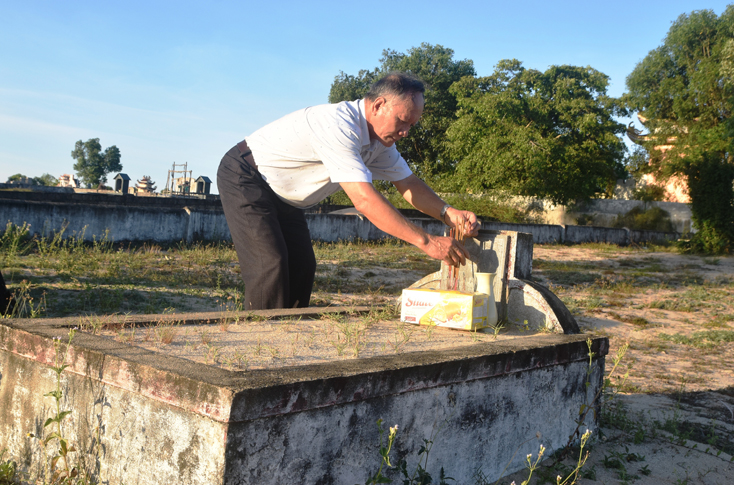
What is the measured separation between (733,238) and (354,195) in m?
19.0

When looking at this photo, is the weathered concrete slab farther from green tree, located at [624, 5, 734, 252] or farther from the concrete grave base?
green tree, located at [624, 5, 734, 252]

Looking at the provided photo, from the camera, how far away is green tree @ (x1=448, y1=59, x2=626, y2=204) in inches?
976

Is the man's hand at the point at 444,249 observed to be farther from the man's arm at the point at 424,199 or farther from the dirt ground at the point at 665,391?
the dirt ground at the point at 665,391

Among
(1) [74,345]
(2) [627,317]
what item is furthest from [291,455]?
(2) [627,317]

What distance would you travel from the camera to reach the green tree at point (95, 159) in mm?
85250

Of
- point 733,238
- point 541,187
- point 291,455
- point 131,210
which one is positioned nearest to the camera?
point 291,455

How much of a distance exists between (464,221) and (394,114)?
2.53 ft

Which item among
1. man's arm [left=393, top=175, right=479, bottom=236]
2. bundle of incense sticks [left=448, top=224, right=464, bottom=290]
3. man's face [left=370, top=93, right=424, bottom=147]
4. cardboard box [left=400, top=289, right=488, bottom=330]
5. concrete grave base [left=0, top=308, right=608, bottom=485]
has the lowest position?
concrete grave base [left=0, top=308, right=608, bottom=485]

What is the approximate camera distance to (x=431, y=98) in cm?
3250

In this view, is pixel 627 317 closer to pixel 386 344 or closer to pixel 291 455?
pixel 386 344

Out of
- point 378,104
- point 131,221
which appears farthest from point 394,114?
point 131,221

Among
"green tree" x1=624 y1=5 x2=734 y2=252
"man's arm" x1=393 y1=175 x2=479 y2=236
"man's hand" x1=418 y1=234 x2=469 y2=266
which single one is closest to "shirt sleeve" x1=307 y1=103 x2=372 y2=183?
"man's hand" x1=418 y1=234 x2=469 y2=266

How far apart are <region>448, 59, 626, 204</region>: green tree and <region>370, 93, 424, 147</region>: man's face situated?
22139mm

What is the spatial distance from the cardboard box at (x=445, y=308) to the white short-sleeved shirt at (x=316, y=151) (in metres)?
→ 0.78
